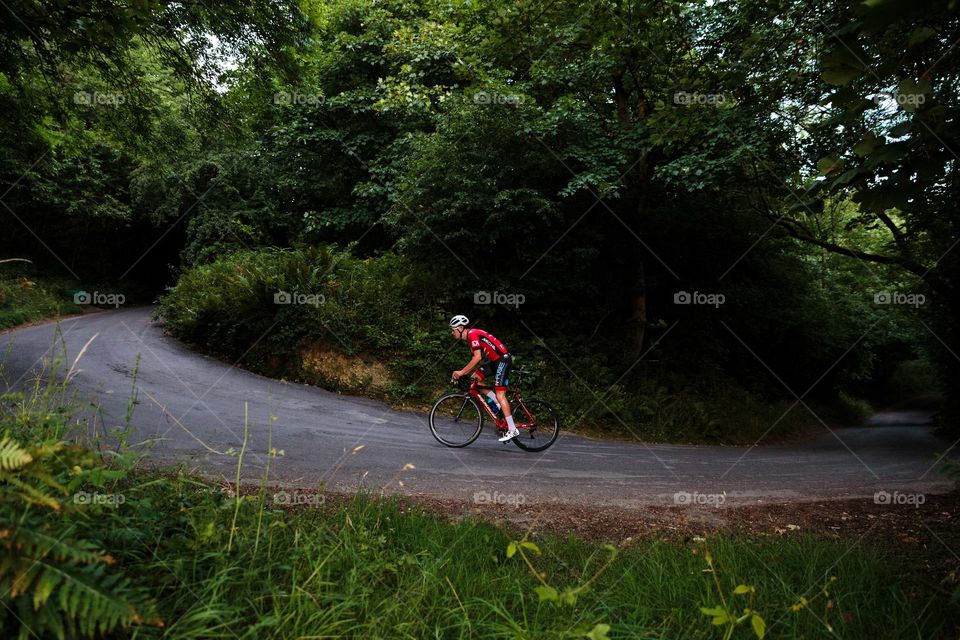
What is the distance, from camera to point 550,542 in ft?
13.5

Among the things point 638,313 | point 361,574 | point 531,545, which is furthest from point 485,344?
point 638,313

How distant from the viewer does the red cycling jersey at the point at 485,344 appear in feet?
25.7

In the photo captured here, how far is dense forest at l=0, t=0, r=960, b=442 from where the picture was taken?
6.41 metres

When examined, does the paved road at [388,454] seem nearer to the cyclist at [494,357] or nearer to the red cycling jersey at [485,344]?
the cyclist at [494,357]

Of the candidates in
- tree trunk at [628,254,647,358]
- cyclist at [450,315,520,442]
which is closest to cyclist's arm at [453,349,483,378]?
cyclist at [450,315,520,442]

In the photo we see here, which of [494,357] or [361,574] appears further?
[494,357]

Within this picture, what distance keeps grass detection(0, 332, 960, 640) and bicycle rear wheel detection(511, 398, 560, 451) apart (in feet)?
13.4

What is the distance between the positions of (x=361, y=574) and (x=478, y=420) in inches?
207

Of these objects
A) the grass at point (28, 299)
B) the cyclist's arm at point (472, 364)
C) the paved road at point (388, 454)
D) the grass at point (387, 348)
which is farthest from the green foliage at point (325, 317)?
the grass at point (28, 299)

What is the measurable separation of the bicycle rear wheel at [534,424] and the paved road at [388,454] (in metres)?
0.22

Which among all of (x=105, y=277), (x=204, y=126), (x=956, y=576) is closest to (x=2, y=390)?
(x=204, y=126)

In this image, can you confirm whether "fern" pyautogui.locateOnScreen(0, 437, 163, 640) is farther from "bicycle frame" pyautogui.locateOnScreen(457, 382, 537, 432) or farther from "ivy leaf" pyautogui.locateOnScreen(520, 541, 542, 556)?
"bicycle frame" pyautogui.locateOnScreen(457, 382, 537, 432)

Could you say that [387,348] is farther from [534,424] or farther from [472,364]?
[534,424]

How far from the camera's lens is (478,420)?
8086 mm
